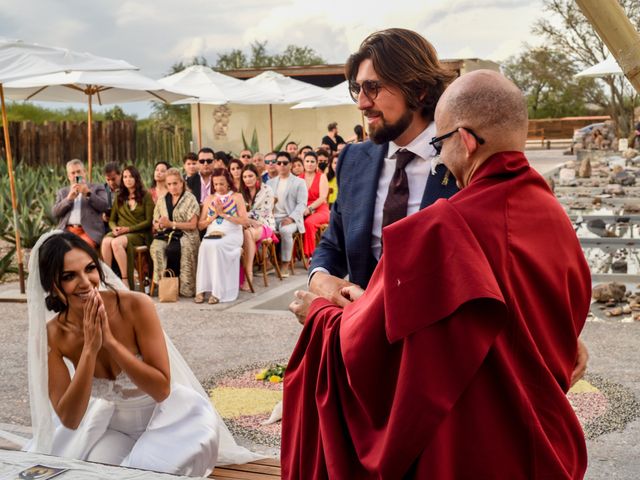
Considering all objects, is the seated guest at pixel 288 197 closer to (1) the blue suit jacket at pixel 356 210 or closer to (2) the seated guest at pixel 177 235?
(2) the seated guest at pixel 177 235

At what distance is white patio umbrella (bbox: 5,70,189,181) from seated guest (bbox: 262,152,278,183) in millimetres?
2057

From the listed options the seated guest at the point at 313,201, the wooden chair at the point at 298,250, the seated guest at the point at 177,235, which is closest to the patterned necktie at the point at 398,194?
the seated guest at the point at 177,235

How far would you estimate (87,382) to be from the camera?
3.95 m

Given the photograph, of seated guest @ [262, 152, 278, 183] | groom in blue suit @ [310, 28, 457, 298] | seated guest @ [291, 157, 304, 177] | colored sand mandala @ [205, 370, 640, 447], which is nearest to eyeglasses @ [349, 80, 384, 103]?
groom in blue suit @ [310, 28, 457, 298]

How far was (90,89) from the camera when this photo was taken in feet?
44.5

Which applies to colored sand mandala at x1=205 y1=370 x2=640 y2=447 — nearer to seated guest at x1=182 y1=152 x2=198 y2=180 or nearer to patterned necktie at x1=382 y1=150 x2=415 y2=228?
patterned necktie at x1=382 y1=150 x2=415 y2=228

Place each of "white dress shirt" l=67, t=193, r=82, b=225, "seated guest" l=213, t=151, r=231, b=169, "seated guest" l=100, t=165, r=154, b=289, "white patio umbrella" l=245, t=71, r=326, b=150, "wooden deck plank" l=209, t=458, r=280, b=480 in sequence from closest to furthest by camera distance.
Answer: "wooden deck plank" l=209, t=458, r=280, b=480 < "seated guest" l=100, t=165, r=154, b=289 < "white dress shirt" l=67, t=193, r=82, b=225 < "seated guest" l=213, t=151, r=231, b=169 < "white patio umbrella" l=245, t=71, r=326, b=150

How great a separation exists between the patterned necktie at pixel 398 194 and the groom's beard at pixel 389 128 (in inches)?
3.9

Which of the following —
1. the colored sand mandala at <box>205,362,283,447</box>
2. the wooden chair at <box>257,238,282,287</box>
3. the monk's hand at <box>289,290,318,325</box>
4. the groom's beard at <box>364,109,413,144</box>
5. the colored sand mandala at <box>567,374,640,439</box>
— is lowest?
the colored sand mandala at <box>205,362,283,447</box>

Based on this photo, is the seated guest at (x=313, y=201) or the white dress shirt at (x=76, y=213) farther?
the seated guest at (x=313, y=201)

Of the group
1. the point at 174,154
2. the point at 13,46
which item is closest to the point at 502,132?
the point at 13,46

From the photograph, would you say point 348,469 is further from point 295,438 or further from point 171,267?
point 171,267

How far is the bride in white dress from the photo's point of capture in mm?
4113

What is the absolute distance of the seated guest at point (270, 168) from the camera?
46.7 ft
